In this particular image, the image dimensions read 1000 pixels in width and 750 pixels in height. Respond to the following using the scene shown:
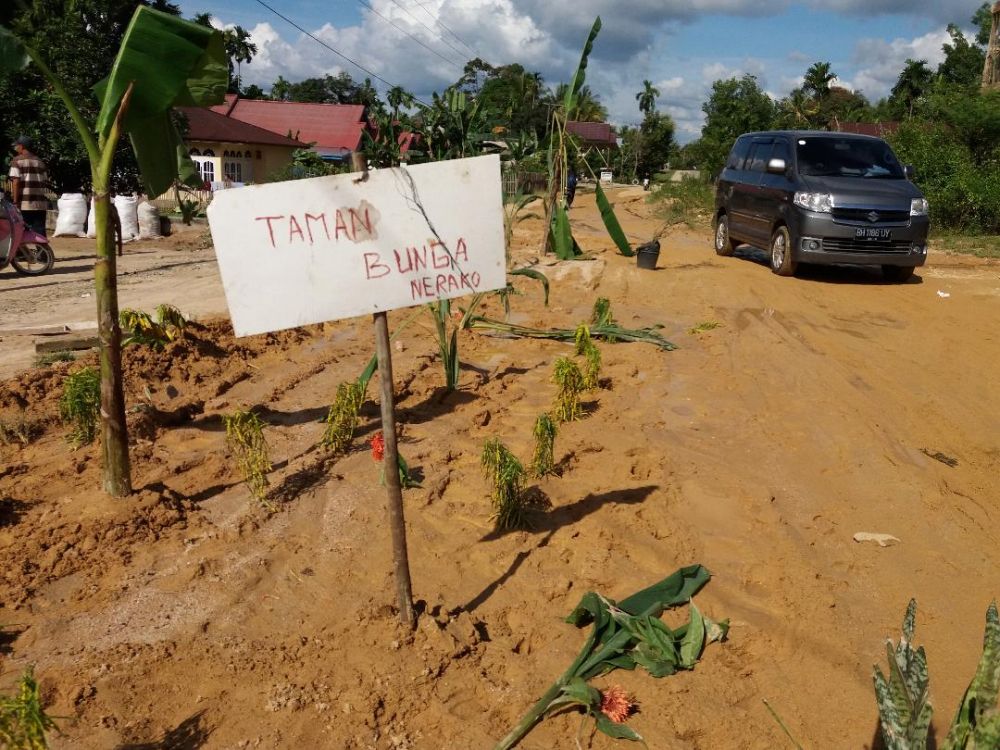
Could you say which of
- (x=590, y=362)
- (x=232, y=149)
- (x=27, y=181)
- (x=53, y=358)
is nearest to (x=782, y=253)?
(x=590, y=362)

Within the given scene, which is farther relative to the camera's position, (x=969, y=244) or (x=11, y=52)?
(x=969, y=244)

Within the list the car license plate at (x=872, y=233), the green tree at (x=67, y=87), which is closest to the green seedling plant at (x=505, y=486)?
the car license plate at (x=872, y=233)

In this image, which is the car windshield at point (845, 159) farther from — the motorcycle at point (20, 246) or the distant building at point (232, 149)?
the distant building at point (232, 149)

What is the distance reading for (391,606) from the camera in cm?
306

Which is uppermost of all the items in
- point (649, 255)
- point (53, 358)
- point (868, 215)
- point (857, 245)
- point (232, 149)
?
point (232, 149)

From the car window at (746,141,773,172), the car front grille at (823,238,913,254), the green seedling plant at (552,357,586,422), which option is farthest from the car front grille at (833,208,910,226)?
the green seedling plant at (552,357,586,422)

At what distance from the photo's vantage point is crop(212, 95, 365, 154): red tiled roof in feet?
118

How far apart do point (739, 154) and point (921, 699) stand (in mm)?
11385

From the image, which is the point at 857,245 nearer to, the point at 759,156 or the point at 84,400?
the point at 759,156

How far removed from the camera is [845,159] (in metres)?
10.7

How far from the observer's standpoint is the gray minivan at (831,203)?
392 inches

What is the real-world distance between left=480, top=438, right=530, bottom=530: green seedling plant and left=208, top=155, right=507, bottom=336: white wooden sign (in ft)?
3.29

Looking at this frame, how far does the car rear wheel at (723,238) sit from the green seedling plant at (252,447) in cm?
1013

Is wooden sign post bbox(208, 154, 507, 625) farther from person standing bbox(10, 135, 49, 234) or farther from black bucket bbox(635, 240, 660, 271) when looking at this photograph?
person standing bbox(10, 135, 49, 234)
